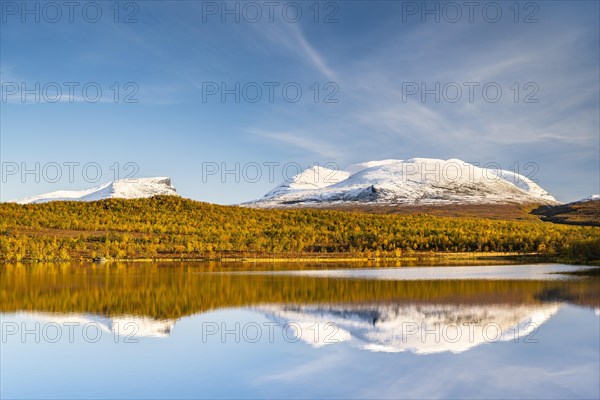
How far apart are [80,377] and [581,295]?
95.0 feet

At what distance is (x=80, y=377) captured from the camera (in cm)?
1973

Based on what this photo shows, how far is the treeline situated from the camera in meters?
87.4

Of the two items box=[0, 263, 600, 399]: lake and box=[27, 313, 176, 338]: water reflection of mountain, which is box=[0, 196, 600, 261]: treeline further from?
box=[27, 313, 176, 338]: water reflection of mountain

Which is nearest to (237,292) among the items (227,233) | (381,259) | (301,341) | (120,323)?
(120,323)

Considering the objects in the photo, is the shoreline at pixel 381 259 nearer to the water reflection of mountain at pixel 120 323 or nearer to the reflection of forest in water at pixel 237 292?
the reflection of forest in water at pixel 237 292

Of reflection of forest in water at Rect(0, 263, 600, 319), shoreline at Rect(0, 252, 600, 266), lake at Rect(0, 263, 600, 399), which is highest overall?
shoreline at Rect(0, 252, 600, 266)

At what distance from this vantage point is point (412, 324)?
28234 millimetres

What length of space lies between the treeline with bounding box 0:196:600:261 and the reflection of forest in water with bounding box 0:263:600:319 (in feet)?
116

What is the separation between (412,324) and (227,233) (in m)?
76.5

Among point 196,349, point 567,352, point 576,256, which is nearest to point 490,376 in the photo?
point 567,352

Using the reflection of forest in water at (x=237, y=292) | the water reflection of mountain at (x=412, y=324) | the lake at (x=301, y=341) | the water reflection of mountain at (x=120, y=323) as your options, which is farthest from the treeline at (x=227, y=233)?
the water reflection of mountain at (x=120, y=323)

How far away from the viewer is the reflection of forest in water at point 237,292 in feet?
115

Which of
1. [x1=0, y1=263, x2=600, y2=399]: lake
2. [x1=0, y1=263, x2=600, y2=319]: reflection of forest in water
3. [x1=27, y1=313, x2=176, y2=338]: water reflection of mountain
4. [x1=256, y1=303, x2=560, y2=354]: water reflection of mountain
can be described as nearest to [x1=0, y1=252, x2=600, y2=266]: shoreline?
[x1=0, y1=263, x2=600, y2=319]: reflection of forest in water

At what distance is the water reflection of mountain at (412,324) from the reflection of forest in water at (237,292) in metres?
2.34
